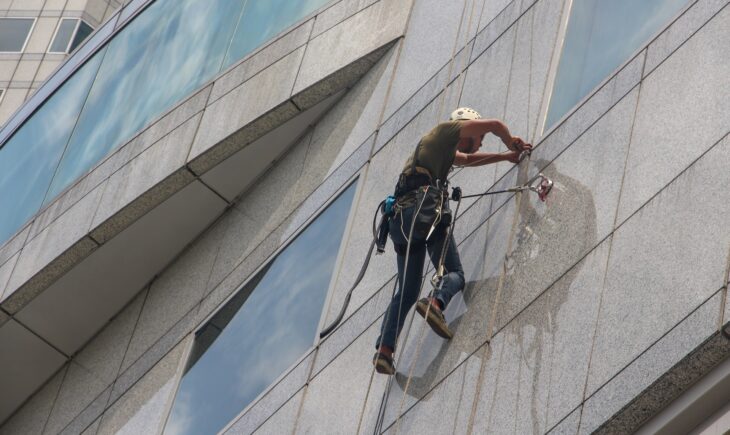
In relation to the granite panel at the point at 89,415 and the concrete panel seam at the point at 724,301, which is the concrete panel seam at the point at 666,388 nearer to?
the concrete panel seam at the point at 724,301

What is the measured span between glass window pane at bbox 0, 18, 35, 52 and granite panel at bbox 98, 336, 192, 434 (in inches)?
1118

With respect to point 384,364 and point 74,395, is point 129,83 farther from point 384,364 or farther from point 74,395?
point 384,364

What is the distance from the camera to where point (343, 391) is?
10188 millimetres

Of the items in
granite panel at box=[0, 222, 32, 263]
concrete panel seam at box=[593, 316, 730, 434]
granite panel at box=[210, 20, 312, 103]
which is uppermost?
granite panel at box=[0, 222, 32, 263]

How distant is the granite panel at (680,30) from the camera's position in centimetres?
833

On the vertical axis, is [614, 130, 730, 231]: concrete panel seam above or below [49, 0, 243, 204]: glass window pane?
below

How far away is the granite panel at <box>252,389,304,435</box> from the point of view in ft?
35.2

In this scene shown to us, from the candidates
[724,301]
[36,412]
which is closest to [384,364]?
[724,301]

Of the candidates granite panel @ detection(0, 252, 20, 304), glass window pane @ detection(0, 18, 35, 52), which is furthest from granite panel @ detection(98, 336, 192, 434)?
glass window pane @ detection(0, 18, 35, 52)

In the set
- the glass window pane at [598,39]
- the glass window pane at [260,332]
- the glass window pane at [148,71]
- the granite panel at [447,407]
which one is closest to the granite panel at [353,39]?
the glass window pane at [148,71]

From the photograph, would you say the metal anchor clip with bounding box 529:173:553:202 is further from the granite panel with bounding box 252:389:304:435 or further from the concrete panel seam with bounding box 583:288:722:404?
the granite panel with bounding box 252:389:304:435

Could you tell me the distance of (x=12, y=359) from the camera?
1608 cm

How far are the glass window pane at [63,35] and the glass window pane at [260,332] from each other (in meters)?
28.1

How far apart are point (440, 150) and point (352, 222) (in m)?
2.29
